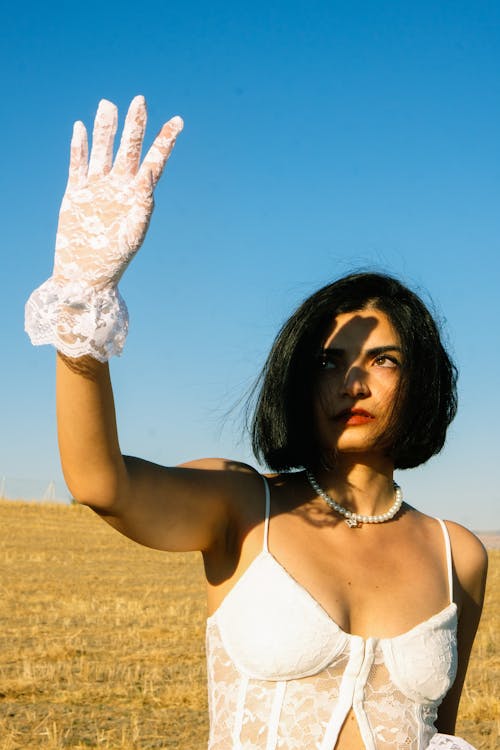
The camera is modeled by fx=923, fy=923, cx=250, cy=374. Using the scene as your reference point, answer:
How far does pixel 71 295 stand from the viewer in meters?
1.89

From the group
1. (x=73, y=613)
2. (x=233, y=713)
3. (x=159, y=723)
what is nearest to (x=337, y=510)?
(x=233, y=713)

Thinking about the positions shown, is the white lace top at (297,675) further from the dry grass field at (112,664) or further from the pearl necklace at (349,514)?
the dry grass field at (112,664)

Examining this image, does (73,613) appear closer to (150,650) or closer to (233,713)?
(150,650)

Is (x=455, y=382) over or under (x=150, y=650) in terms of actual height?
over

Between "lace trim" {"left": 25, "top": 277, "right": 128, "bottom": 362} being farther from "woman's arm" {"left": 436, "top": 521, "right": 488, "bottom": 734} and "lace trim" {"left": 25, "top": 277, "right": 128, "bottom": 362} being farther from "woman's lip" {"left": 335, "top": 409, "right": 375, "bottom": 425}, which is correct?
"woman's arm" {"left": 436, "top": 521, "right": 488, "bottom": 734}

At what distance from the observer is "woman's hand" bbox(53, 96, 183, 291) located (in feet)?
6.03

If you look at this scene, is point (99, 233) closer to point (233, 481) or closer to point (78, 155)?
point (78, 155)

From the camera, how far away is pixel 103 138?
1887 millimetres

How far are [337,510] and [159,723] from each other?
4.45 metres

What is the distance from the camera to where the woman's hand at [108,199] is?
1839 millimetres

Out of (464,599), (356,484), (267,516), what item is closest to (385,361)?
(356,484)

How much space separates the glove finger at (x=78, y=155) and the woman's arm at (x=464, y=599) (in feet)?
5.13

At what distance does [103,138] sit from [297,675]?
1319 mm

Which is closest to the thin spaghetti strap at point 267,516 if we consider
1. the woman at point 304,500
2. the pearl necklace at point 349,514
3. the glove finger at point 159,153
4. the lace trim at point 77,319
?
the woman at point 304,500
